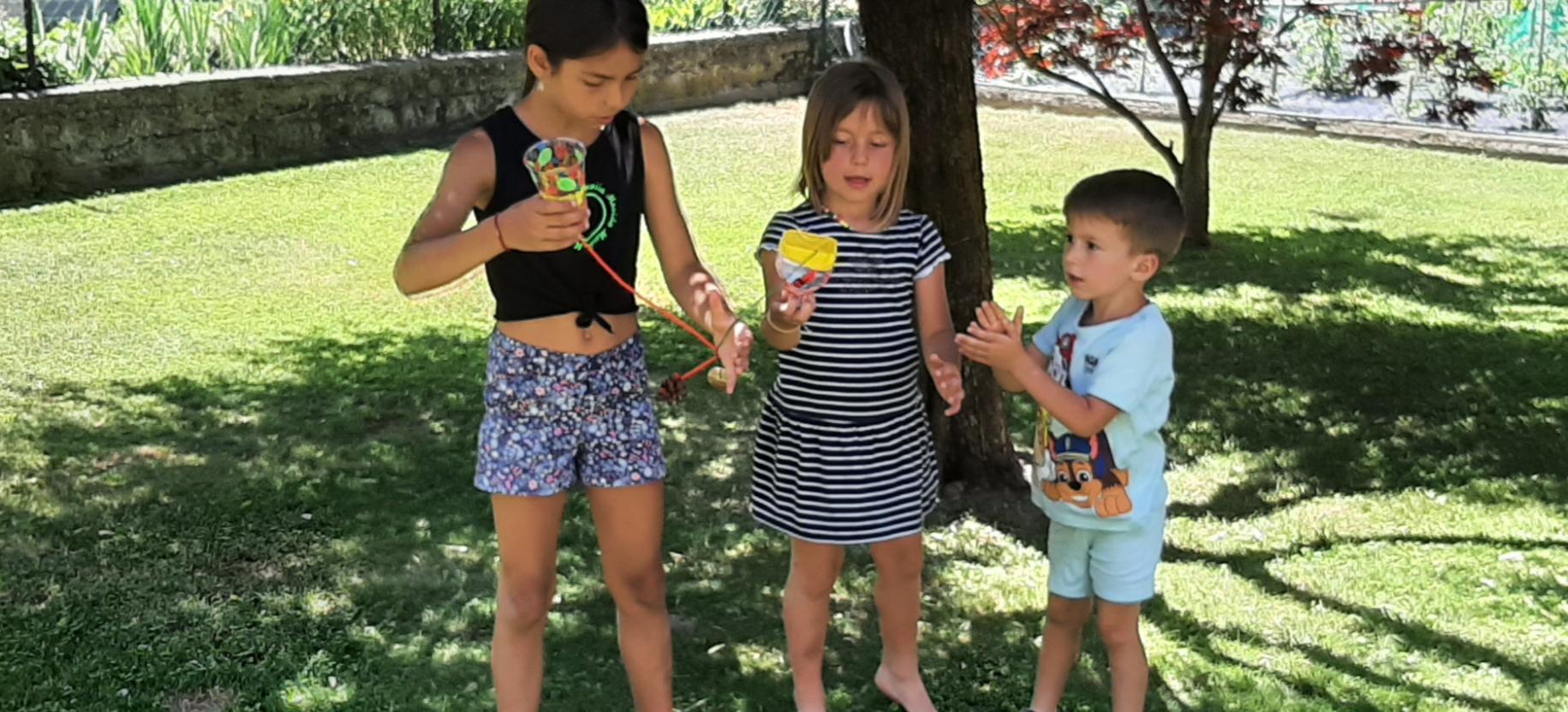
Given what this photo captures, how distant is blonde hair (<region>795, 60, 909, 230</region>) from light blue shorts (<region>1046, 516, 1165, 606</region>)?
2.50 feet

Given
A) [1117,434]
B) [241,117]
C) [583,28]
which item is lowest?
[1117,434]

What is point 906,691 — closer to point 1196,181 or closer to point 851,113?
point 851,113

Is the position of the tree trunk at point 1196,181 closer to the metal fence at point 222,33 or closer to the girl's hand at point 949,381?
the metal fence at point 222,33

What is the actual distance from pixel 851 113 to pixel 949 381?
0.58 metres

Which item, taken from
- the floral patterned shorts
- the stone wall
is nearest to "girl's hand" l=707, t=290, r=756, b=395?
the floral patterned shorts

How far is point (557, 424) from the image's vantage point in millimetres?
2971

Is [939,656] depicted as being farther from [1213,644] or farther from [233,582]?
[233,582]

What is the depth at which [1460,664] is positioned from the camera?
12.7 feet

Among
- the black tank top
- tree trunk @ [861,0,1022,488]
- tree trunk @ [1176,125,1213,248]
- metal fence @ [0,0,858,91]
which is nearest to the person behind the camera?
the black tank top

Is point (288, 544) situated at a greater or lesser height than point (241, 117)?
lesser

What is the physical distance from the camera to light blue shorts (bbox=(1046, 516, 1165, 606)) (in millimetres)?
3145

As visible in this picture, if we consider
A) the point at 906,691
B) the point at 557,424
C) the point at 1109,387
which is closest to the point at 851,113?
the point at 1109,387

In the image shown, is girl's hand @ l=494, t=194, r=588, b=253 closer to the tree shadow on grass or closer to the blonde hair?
the blonde hair

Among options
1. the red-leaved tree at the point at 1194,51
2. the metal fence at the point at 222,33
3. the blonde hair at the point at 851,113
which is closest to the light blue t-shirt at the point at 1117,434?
the blonde hair at the point at 851,113
